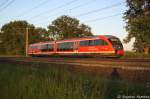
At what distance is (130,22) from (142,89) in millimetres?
37505

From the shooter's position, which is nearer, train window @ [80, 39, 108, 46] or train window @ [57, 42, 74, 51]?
train window @ [80, 39, 108, 46]

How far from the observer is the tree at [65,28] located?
300 ft

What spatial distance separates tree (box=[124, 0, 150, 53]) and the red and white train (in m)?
12.5

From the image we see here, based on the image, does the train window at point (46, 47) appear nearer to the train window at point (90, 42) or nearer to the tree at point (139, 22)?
the train window at point (90, 42)

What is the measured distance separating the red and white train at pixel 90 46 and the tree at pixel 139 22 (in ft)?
40.9

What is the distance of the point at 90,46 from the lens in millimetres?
30516

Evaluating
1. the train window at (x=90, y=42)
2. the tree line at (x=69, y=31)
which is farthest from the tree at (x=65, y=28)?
the train window at (x=90, y=42)

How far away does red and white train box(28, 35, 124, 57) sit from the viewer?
28203 millimetres

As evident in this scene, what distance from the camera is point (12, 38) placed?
84812mm

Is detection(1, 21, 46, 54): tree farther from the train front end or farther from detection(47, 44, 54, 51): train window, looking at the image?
the train front end

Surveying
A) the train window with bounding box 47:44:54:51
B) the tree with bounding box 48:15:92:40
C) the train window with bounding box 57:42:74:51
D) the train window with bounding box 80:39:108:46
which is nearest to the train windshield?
the train window with bounding box 80:39:108:46

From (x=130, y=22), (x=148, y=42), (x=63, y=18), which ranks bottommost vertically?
(x=148, y=42)

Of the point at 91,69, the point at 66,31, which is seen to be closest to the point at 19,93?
the point at 91,69

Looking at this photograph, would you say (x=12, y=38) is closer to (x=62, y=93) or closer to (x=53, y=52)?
(x=53, y=52)
